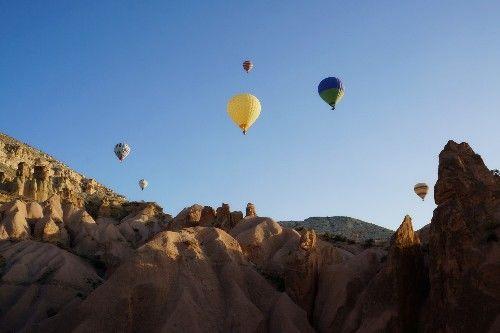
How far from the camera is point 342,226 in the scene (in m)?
132

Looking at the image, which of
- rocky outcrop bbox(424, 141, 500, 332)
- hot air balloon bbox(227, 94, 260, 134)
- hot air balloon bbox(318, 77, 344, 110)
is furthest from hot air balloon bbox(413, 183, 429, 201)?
rocky outcrop bbox(424, 141, 500, 332)

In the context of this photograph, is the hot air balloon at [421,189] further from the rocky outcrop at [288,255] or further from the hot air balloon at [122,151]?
the hot air balloon at [122,151]

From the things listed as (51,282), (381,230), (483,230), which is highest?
(381,230)

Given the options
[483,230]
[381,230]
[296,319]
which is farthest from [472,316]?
[381,230]

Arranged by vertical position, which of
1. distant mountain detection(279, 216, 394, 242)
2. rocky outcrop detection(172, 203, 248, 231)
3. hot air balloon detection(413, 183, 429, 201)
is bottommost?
rocky outcrop detection(172, 203, 248, 231)

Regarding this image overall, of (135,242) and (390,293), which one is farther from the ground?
(135,242)

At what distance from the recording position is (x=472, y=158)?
99.8 ft

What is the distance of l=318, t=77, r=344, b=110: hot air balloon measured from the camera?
165 ft

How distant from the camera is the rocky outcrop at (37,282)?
148 feet

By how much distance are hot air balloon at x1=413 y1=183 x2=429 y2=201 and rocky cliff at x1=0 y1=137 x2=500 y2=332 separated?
19.7 meters

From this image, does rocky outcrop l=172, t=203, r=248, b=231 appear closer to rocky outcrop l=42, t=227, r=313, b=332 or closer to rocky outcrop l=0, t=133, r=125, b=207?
rocky outcrop l=42, t=227, r=313, b=332

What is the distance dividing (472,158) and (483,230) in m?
5.98

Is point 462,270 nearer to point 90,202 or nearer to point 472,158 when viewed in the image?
point 472,158

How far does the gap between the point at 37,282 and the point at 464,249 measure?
136 ft
